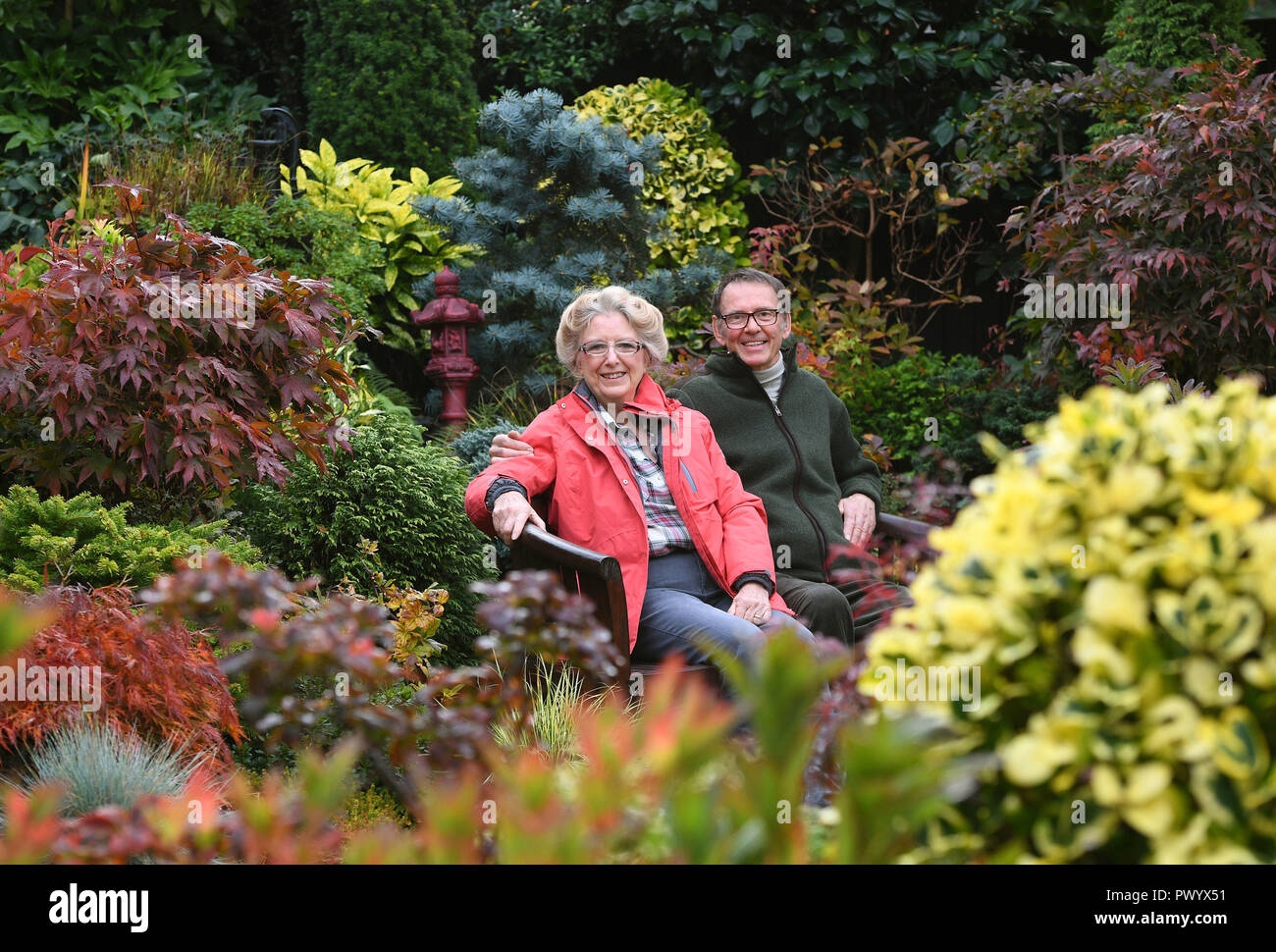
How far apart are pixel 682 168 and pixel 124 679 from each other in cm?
555

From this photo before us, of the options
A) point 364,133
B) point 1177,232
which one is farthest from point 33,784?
point 364,133

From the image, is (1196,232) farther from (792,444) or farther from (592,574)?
(592,574)

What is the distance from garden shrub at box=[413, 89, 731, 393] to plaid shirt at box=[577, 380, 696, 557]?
7.98 feet

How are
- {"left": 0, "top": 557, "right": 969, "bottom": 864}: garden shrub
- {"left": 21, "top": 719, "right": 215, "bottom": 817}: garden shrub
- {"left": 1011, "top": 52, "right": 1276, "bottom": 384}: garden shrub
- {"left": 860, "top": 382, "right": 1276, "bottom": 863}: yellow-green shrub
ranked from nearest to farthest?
1. {"left": 0, "top": 557, "right": 969, "bottom": 864}: garden shrub
2. {"left": 860, "top": 382, "right": 1276, "bottom": 863}: yellow-green shrub
3. {"left": 21, "top": 719, "right": 215, "bottom": 817}: garden shrub
4. {"left": 1011, "top": 52, "right": 1276, "bottom": 384}: garden shrub

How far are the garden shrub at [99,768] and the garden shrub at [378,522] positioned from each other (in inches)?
56.7

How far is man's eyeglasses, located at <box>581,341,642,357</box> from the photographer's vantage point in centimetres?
344

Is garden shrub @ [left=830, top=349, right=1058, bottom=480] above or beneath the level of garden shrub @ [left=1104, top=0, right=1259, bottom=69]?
beneath

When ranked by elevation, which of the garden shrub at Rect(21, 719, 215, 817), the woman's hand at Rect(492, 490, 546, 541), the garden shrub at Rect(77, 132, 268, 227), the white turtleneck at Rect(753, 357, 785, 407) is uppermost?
the garden shrub at Rect(77, 132, 268, 227)

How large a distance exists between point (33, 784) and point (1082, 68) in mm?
8005

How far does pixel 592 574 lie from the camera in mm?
2914

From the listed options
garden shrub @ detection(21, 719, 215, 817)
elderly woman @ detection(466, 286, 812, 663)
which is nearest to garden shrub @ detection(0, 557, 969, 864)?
garden shrub @ detection(21, 719, 215, 817)

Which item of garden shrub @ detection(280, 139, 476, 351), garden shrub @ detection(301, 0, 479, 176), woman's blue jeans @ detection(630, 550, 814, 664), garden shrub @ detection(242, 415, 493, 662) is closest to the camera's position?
woman's blue jeans @ detection(630, 550, 814, 664)

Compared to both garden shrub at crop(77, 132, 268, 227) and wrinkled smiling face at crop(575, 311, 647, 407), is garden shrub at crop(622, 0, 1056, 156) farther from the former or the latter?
wrinkled smiling face at crop(575, 311, 647, 407)

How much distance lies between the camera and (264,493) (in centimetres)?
414
